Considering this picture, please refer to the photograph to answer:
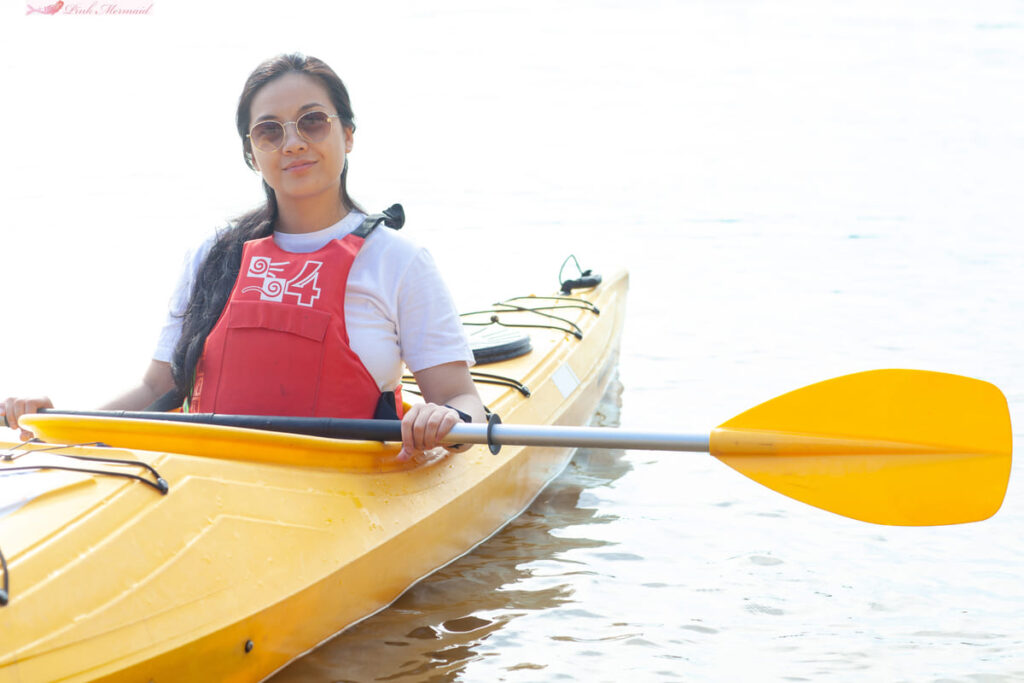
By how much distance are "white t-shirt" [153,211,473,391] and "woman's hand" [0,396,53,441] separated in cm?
71

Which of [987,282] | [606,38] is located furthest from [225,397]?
[606,38]

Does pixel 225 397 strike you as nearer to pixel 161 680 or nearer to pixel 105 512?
pixel 105 512

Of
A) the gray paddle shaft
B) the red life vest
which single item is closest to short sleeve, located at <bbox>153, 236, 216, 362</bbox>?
the red life vest

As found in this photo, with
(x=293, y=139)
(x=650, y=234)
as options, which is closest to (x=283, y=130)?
(x=293, y=139)

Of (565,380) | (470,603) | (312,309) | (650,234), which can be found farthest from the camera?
(650,234)

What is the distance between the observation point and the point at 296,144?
2576 millimetres

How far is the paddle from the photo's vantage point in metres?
2.42

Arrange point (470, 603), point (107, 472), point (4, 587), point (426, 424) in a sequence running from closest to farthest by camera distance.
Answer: point (4, 587) → point (107, 472) → point (426, 424) → point (470, 603)

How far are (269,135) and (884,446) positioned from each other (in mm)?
1632

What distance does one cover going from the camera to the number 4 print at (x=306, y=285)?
256cm

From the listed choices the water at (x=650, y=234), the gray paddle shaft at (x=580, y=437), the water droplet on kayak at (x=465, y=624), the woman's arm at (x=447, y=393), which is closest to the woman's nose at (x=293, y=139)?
the woman's arm at (x=447, y=393)

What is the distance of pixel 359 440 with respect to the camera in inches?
102

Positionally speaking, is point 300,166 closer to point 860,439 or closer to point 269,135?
point 269,135

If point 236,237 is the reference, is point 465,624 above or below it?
below
